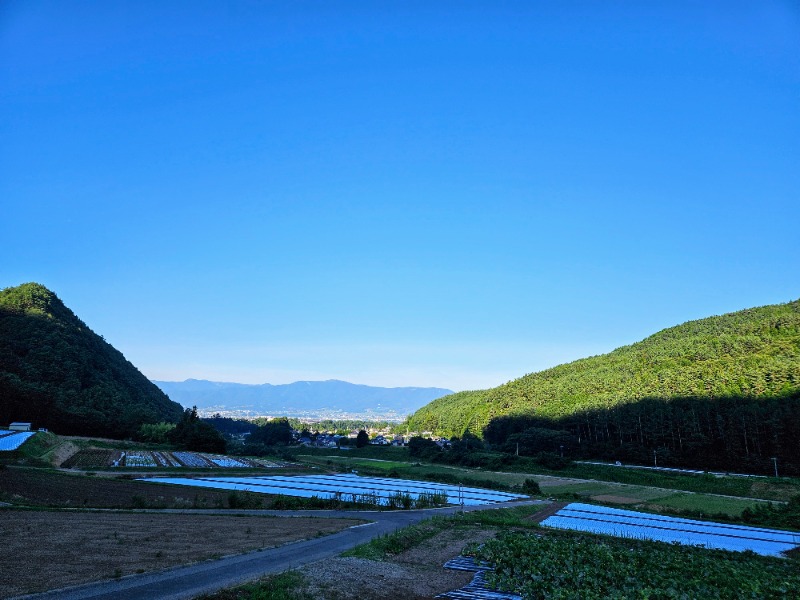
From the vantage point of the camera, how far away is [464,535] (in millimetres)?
21281

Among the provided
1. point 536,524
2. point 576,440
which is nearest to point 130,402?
point 576,440

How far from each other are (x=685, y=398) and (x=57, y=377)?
330 feet

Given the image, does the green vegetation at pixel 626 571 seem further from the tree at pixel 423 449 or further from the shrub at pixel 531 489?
the tree at pixel 423 449

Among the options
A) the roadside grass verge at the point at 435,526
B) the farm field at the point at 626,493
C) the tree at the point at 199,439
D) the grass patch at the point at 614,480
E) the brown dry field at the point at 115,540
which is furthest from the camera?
the tree at the point at 199,439

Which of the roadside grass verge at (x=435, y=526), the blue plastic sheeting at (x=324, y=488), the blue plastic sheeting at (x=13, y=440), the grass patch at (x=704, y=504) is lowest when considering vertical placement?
the grass patch at (x=704, y=504)

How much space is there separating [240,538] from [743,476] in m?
58.8

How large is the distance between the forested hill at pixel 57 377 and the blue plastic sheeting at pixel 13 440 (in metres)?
28.7

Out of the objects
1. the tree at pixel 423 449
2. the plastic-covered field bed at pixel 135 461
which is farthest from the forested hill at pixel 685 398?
the plastic-covered field bed at pixel 135 461

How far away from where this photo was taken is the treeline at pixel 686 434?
59.9 m

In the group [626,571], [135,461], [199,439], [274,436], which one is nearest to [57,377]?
[199,439]

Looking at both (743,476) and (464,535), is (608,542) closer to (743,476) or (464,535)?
(464,535)

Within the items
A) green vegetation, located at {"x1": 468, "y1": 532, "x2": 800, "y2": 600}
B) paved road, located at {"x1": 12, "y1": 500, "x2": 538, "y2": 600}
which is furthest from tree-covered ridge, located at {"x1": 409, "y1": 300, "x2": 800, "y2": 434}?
paved road, located at {"x1": 12, "y1": 500, "x2": 538, "y2": 600}

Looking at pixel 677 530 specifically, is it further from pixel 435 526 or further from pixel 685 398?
pixel 685 398

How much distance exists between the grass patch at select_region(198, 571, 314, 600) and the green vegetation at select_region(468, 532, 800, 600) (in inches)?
213
